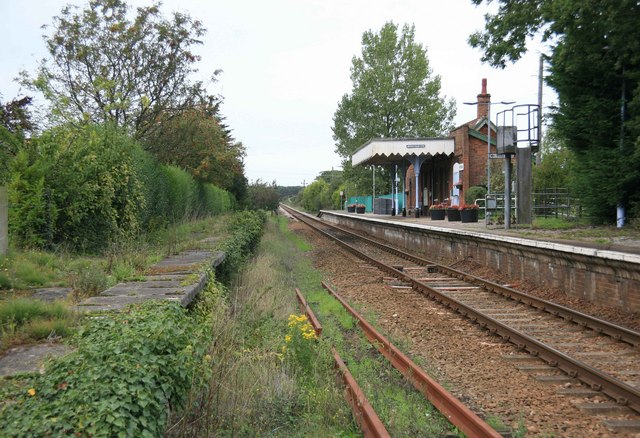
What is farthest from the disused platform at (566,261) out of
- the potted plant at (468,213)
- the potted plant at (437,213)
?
the potted plant at (437,213)

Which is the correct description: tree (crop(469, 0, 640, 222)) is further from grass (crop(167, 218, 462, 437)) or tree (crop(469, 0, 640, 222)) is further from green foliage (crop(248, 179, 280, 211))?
green foliage (crop(248, 179, 280, 211))

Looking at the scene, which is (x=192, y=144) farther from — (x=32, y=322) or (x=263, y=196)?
(x=263, y=196)

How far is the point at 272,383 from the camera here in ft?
16.5

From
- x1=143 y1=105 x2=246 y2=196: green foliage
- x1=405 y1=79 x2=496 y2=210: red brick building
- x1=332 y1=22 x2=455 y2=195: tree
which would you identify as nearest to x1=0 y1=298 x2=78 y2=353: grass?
x1=143 y1=105 x2=246 y2=196: green foliage

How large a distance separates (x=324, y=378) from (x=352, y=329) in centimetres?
276

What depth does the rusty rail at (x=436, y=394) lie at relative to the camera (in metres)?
4.25

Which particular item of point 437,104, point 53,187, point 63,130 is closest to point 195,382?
point 53,187

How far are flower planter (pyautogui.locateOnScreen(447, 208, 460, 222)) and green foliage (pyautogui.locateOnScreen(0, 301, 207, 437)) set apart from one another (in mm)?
22514

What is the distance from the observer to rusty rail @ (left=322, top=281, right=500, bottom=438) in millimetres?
4248

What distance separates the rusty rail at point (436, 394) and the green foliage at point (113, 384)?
228cm

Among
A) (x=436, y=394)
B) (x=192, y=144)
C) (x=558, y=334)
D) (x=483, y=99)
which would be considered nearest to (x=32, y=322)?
(x=436, y=394)

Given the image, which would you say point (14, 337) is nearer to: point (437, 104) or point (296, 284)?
point (296, 284)

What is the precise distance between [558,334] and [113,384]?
6.77m

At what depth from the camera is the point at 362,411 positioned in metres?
4.50
